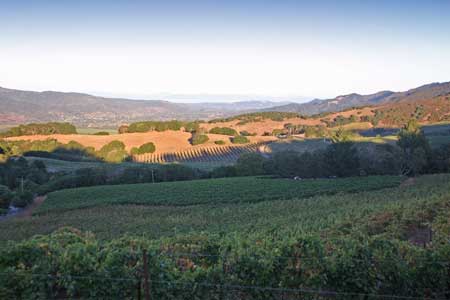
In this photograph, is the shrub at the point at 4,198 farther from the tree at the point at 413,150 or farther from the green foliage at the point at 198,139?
the green foliage at the point at 198,139

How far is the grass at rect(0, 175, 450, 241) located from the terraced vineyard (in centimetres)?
4026

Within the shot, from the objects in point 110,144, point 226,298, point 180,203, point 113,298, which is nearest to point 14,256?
point 113,298

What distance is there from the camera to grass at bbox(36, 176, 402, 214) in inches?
1518

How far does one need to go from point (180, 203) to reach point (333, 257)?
99.4ft

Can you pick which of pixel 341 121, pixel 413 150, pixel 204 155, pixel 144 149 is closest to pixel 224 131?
pixel 204 155

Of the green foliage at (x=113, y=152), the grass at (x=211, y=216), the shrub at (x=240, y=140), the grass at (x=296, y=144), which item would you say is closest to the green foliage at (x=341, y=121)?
the grass at (x=296, y=144)

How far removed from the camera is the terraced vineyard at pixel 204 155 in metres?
78.6

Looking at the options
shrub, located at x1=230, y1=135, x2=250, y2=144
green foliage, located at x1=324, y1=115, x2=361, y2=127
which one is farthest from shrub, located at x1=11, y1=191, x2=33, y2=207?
green foliage, located at x1=324, y1=115, x2=361, y2=127

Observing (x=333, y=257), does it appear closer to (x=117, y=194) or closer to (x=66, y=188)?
(x=117, y=194)

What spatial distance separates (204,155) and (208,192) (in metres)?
40.5

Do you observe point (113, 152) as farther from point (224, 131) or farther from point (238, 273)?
point (238, 273)

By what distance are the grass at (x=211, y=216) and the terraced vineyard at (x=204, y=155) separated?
40264mm

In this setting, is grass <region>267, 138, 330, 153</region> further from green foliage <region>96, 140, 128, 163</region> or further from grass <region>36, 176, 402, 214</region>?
grass <region>36, 176, 402, 214</region>

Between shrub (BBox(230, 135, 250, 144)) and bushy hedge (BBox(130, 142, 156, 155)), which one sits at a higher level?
shrub (BBox(230, 135, 250, 144))
